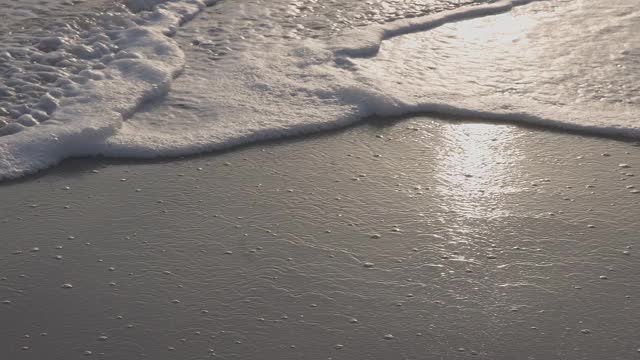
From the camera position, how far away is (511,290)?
3.60m

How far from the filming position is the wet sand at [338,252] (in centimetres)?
334

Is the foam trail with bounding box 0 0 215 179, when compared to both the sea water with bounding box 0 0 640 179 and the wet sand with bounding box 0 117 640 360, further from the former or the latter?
the wet sand with bounding box 0 117 640 360

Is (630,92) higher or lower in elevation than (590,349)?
higher

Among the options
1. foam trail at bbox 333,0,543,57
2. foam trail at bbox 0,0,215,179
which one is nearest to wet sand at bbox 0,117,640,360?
foam trail at bbox 0,0,215,179

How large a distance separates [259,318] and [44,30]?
364 centimetres

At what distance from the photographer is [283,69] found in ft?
18.7

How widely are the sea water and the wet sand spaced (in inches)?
9.8

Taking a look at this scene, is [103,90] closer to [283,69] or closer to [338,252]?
[283,69]

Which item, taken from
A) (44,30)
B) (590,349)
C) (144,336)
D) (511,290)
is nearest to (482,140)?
(511,290)

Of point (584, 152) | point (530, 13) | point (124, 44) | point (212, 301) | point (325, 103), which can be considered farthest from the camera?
point (530, 13)

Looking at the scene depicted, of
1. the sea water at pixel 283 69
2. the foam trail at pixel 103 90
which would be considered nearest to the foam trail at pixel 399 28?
the sea water at pixel 283 69

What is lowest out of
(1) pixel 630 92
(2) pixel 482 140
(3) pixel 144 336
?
(3) pixel 144 336

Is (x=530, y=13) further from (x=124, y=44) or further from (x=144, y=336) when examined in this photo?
(x=144, y=336)

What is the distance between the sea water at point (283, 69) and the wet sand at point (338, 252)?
25cm
